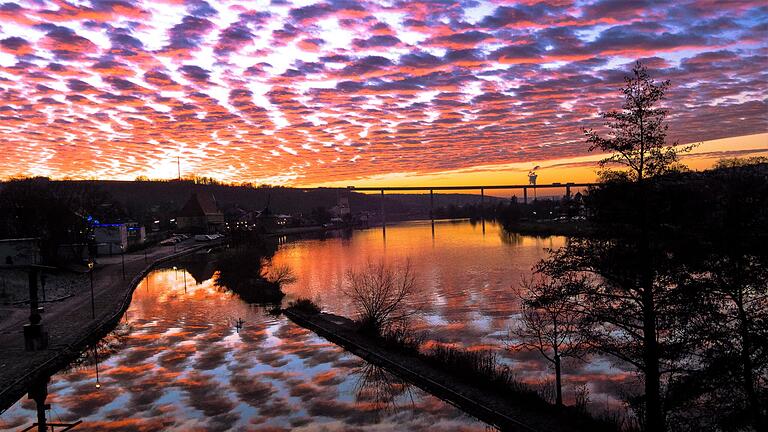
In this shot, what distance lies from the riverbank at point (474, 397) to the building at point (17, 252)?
29.4m

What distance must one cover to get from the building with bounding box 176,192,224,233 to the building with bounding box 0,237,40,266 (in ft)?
224

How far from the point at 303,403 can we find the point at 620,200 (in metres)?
9.94

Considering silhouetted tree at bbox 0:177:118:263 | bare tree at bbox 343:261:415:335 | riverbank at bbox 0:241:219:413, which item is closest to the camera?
riverbank at bbox 0:241:219:413

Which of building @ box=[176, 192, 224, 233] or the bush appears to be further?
building @ box=[176, 192, 224, 233]

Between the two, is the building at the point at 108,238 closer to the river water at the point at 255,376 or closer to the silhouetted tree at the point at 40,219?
the silhouetted tree at the point at 40,219

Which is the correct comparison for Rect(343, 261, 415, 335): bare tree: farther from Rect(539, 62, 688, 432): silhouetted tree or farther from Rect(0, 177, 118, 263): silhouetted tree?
Rect(0, 177, 118, 263): silhouetted tree

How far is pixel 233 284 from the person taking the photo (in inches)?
1575

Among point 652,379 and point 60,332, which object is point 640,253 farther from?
point 60,332

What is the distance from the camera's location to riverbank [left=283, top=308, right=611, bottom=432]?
41.8 ft

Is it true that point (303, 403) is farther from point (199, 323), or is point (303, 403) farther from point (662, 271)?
point (199, 323)

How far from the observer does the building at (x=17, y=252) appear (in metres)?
38.7

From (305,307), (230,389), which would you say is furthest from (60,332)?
(305,307)

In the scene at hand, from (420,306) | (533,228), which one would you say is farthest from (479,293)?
(533,228)

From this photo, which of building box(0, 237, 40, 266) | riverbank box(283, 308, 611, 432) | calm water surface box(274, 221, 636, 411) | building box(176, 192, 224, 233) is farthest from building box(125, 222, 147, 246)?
riverbank box(283, 308, 611, 432)
